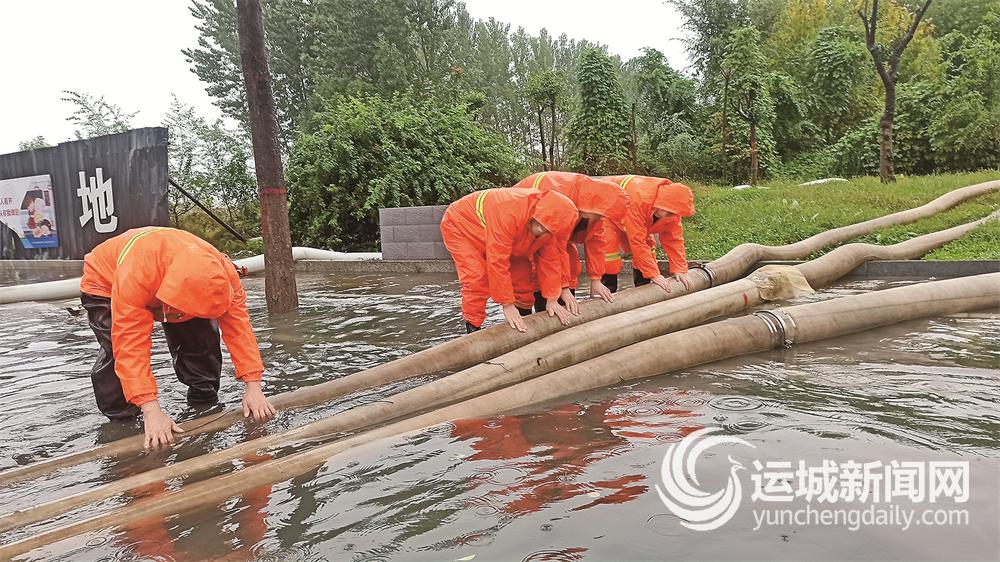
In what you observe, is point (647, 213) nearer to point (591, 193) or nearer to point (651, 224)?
point (651, 224)

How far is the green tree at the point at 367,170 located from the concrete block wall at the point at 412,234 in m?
1.58

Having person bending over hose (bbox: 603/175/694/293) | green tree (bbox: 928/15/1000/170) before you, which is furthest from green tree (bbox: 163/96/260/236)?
green tree (bbox: 928/15/1000/170)

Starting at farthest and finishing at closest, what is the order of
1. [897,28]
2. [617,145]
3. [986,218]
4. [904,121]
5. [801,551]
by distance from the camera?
1. [897,28]
2. [617,145]
3. [904,121]
4. [986,218]
5. [801,551]

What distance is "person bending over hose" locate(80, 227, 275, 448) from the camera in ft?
9.37

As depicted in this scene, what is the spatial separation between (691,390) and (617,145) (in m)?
15.0

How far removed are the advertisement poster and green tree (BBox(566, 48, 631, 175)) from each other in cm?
1168

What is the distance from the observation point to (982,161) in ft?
48.6

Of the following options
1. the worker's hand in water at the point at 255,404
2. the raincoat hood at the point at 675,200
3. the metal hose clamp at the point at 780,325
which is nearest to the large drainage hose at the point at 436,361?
the worker's hand in water at the point at 255,404

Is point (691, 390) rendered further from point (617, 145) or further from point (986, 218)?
point (617, 145)

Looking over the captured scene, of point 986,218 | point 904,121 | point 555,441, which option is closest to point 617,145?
point 904,121

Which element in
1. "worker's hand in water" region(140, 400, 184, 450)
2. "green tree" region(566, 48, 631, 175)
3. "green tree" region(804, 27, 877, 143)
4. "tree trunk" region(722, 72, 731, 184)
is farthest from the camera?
"green tree" region(804, 27, 877, 143)

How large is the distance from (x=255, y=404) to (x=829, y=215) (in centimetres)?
887

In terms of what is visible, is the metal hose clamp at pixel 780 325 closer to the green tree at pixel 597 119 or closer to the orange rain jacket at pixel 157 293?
the orange rain jacket at pixel 157 293

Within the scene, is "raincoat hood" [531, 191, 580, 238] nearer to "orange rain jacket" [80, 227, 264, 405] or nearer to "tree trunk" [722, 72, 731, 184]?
"orange rain jacket" [80, 227, 264, 405]
